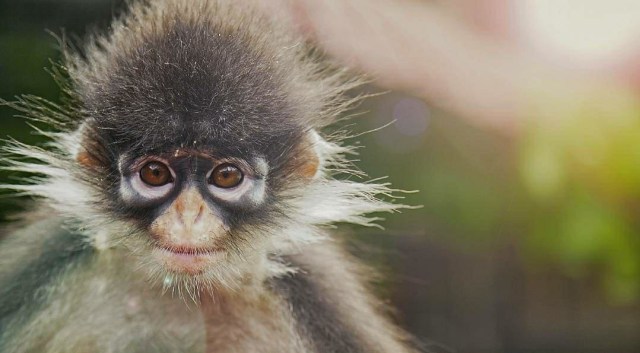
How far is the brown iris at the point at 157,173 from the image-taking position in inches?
52.4

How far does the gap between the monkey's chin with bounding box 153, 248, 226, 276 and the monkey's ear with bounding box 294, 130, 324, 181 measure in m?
0.24

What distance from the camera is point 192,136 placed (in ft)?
4.28

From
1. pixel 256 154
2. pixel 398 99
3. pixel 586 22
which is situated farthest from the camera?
pixel 398 99

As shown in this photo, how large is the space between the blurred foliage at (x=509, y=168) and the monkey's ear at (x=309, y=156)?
301 millimetres

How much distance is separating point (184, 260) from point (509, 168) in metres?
1.11

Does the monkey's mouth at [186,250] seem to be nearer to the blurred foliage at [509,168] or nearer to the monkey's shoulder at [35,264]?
the monkey's shoulder at [35,264]

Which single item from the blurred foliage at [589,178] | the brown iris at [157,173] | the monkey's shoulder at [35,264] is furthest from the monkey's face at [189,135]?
the blurred foliage at [589,178]

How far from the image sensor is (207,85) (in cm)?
130

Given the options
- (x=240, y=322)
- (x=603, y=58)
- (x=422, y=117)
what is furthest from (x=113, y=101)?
(x=603, y=58)

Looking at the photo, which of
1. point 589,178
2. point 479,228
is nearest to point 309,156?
point 589,178

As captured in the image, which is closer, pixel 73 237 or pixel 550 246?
pixel 73 237

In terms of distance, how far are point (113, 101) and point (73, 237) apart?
36 centimetres

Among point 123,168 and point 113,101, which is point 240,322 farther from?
point 113,101

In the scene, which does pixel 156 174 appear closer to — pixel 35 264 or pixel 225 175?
pixel 225 175
